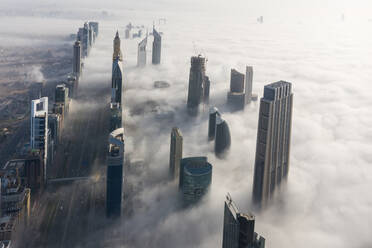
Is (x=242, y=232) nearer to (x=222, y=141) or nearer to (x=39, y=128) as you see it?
(x=39, y=128)

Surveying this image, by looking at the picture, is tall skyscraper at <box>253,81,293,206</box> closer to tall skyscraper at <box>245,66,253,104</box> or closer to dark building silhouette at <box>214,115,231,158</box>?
dark building silhouette at <box>214,115,231,158</box>

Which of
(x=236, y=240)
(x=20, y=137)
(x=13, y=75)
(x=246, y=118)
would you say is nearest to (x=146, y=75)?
(x=13, y=75)

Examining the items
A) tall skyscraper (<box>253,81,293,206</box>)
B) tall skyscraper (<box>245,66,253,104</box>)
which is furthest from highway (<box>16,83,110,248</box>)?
tall skyscraper (<box>245,66,253,104</box>)

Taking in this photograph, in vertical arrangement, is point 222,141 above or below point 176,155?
above

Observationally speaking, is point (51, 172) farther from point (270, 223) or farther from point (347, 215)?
point (347, 215)

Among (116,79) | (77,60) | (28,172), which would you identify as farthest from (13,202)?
(77,60)

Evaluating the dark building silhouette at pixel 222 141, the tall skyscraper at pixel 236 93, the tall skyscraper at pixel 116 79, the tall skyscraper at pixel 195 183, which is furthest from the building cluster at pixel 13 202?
the tall skyscraper at pixel 236 93
